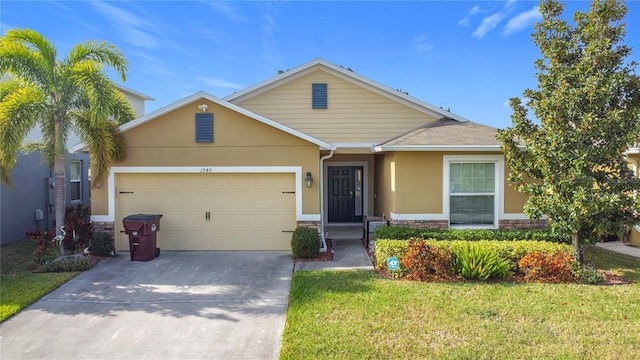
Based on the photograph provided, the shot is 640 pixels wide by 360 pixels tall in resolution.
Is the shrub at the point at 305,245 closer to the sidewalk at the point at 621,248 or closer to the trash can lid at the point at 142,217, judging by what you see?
the trash can lid at the point at 142,217

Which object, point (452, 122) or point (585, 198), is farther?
point (452, 122)

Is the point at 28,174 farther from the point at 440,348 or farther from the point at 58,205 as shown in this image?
the point at 440,348

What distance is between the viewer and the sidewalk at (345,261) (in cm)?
843

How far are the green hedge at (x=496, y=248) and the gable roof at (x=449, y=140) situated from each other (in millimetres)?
2647

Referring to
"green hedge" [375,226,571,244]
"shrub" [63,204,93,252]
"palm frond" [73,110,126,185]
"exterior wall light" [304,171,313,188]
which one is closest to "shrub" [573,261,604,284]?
"green hedge" [375,226,571,244]

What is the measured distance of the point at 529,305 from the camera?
5.99 metres

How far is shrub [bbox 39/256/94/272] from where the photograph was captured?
321 inches

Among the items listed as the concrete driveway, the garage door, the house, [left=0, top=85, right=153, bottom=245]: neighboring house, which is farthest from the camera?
[left=0, top=85, right=153, bottom=245]: neighboring house

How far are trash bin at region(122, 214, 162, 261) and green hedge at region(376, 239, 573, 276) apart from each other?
17.9 ft

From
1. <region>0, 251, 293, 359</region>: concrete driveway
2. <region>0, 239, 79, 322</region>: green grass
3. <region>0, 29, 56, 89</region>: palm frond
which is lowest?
<region>0, 251, 293, 359</region>: concrete driveway

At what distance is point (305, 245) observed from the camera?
359 inches

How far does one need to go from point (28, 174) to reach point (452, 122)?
44.8 ft

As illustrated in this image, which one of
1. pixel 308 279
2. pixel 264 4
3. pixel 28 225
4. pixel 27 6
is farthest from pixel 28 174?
pixel 308 279

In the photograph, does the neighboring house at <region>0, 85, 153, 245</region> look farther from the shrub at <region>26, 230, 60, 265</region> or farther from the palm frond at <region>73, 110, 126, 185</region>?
the shrub at <region>26, 230, 60, 265</region>
